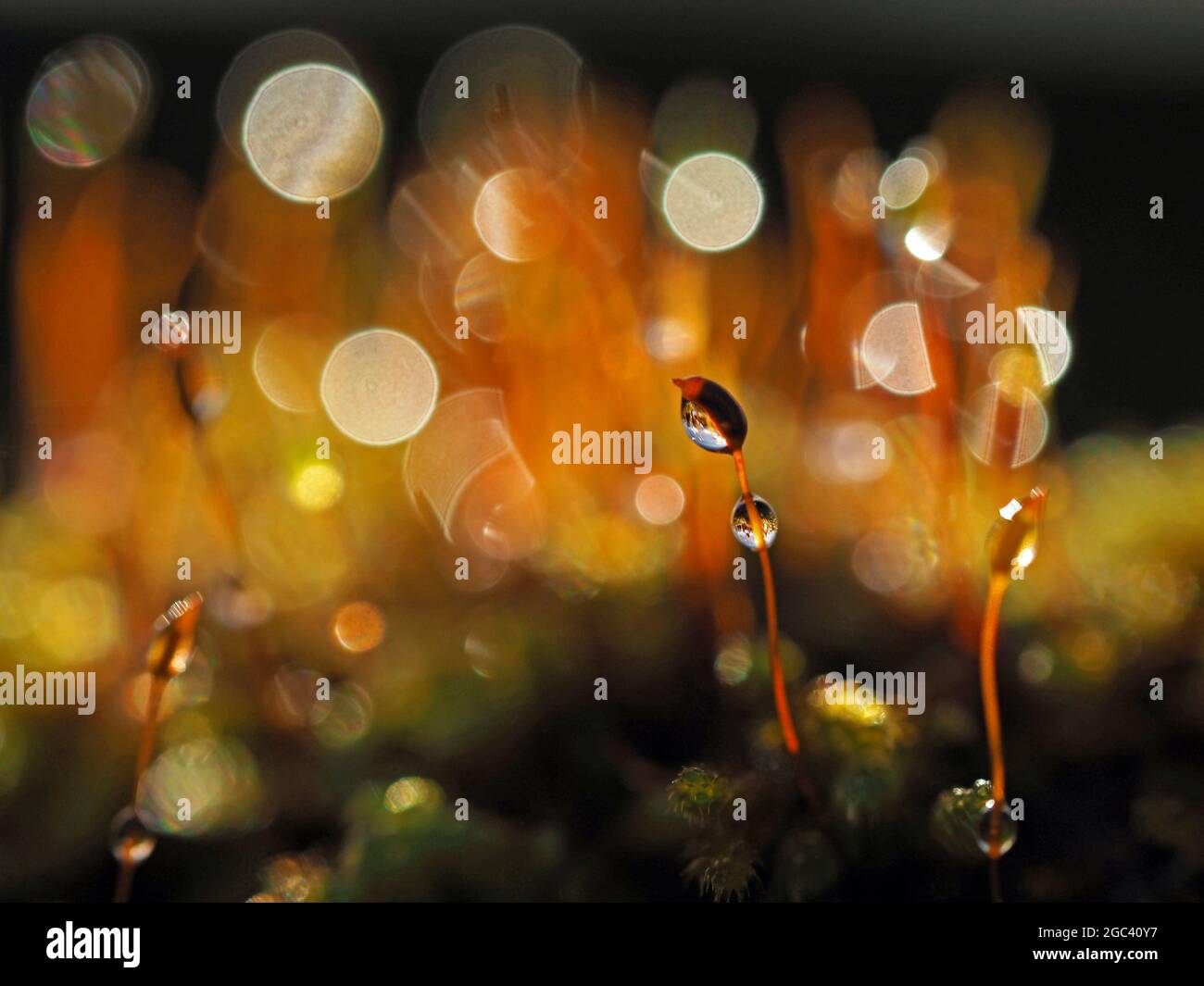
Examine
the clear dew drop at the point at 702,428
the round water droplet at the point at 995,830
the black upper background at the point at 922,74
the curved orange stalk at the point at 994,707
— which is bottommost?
the round water droplet at the point at 995,830

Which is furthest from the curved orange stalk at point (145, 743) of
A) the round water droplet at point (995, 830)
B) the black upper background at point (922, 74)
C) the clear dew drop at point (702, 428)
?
the round water droplet at point (995, 830)

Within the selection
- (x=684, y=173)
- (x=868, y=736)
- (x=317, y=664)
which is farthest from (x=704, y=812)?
(x=684, y=173)

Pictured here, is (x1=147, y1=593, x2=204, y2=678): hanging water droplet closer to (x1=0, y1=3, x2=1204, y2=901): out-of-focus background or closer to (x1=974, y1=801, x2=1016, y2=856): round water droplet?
(x1=0, y1=3, x2=1204, y2=901): out-of-focus background

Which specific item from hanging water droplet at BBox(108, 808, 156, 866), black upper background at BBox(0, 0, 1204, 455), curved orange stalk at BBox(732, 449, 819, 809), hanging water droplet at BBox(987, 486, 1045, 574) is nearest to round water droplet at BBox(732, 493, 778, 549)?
curved orange stalk at BBox(732, 449, 819, 809)

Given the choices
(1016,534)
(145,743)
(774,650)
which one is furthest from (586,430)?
(145,743)

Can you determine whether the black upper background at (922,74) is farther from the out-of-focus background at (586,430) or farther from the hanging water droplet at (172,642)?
the hanging water droplet at (172,642)

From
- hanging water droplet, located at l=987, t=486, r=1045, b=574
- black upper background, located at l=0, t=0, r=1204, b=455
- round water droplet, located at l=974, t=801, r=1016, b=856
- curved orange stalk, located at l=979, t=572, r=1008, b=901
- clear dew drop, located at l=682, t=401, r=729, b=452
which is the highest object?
black upper background, located at l=0, t=0, r=1204, b=455
